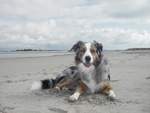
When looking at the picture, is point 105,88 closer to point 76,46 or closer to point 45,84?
point 76,46

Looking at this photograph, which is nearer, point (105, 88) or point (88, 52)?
point (88, 52)

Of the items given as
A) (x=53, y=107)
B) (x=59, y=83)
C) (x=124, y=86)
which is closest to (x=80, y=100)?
(x=53, y=107)

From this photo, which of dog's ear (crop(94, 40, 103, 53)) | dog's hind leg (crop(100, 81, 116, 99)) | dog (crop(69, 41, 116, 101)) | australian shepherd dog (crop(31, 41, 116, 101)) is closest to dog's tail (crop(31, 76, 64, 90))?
australian shepherd dog (crop(31, 41, 116, 101))

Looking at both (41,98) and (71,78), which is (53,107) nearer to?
(41,98)

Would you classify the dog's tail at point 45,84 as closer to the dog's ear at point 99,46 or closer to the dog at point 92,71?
the dog at point 92,71

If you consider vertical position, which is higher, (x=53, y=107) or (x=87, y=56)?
(x=87, y=56)

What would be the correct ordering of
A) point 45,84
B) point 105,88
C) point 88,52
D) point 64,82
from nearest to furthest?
1. point 88,52
2. point 105,88
3. point 64,82
4. point 45,84

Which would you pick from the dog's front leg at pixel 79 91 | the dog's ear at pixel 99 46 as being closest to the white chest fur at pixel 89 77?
the dog's front leg at pixel 79 91

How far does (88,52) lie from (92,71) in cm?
63

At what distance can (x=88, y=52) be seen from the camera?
767 cm

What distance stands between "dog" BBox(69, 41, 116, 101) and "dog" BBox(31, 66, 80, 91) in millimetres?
388

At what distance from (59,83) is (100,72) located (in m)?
1.37

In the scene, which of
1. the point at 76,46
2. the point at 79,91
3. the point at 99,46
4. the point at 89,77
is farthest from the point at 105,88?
the point at 76,46

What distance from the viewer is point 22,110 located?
6.82m
